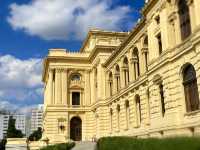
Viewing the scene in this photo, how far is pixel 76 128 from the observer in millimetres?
59406

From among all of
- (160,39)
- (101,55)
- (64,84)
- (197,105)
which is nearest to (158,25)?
(160,39)

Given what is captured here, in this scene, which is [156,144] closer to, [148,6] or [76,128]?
[148,6]

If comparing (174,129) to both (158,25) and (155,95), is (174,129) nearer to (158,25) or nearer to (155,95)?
(155,95)

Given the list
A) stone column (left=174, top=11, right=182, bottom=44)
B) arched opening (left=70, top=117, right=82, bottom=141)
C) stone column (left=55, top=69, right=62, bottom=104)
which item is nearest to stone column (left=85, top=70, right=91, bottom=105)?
arched opening (left=70, top=117, right=82, bottom=141)

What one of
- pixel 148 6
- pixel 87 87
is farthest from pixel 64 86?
pixel 148 6

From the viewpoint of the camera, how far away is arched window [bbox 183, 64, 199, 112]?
23.7 m

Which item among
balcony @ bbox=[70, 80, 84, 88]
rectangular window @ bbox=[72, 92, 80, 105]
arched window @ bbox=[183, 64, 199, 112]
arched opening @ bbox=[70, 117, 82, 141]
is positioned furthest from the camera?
balcony @ bbox=[70, 80, 84, 88]

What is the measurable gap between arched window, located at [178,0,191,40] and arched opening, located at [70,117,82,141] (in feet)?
123

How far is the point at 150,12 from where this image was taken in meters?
31.4

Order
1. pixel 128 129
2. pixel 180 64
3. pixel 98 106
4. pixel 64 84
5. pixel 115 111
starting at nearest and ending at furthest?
1. pixel 180 64
2. pixel 128 129
3. pixel 115 111
4. pixel 98 106
5. pixel 64 84

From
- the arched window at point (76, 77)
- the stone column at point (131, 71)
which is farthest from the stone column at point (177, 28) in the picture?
the arched window at point (76, 77)

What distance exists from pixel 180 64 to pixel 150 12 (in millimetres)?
8284

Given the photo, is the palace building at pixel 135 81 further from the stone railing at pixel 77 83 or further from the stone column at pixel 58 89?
the stone column at pixel 58 89

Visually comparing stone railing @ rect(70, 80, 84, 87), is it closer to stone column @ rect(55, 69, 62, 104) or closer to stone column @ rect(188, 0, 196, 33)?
stone column @ rect(55, 69, 62, 104)
